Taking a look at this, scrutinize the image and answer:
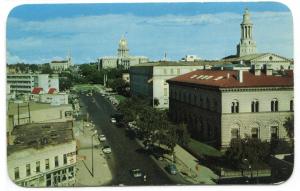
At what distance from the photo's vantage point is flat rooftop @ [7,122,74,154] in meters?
5.18

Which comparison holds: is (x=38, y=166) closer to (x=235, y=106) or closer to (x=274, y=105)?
(x=235, y=106)

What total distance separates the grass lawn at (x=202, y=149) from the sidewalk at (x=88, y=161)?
3.71ft

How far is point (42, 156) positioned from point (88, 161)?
1.81ft

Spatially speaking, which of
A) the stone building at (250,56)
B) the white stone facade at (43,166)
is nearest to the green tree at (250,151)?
the stone building at (250,56)

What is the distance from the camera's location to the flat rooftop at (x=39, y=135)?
5176mm

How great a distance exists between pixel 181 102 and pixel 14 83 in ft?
6.82

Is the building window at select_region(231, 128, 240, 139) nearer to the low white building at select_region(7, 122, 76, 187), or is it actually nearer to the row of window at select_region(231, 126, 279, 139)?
the row of window at select_region(231, 126, 279, 139)

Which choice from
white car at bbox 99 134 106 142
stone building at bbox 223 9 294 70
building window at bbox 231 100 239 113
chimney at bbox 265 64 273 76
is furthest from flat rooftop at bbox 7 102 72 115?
chimney at bbox 265 64 273 76

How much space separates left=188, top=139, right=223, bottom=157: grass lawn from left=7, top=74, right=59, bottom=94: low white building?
5.96 ft

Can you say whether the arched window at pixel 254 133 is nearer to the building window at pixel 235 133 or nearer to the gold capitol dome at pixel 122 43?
the building window at pixel 235 133

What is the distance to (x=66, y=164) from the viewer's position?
5.33 m

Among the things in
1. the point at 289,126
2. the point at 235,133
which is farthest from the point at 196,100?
the point at 289,126

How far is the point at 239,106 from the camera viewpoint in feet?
18.5

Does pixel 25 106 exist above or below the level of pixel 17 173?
above
